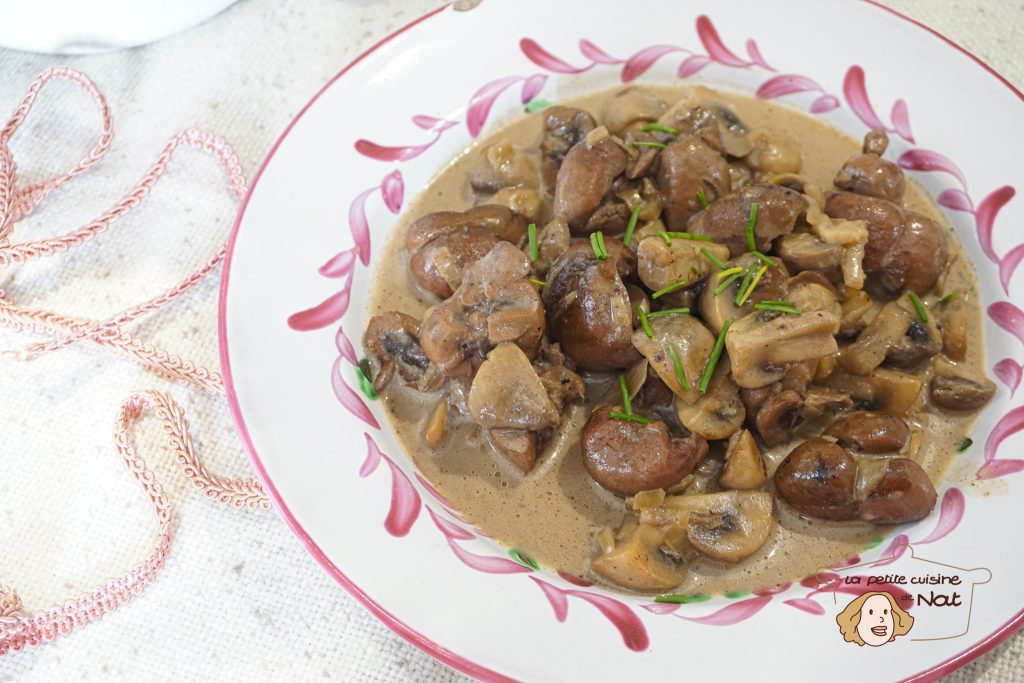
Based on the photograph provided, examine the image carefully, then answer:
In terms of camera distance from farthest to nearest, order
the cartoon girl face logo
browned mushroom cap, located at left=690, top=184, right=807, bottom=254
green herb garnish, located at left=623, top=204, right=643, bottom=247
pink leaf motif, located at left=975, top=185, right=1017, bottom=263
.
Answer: pink leaf motif, located at left=975, top=185, right=1017, bottom=263, green herb garnish, located at left=623, top=204, right=643, bottom=247, browned mushroom cap, located at left=690, top=184, right=807, bottom=254, the cartoon girl face logo

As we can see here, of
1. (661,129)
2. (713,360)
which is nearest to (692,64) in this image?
(661,129)

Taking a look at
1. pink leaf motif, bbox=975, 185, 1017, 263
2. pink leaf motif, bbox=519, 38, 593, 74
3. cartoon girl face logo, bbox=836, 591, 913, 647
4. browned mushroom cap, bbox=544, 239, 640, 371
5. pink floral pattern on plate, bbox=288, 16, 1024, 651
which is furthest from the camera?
pink leaf motif, bbox=519, 38, 593, 74

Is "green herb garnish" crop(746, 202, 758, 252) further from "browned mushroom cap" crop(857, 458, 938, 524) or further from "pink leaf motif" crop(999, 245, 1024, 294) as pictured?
"pink leaf motif" crop(999, 245, 1024, 294)

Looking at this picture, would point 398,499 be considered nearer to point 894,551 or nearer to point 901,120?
point 894,551

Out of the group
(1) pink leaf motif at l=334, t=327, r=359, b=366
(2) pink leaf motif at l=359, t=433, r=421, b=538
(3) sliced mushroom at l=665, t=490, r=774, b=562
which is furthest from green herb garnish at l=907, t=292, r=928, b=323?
(1) pink leaf motif at l=334, t=327, r=359, b=366

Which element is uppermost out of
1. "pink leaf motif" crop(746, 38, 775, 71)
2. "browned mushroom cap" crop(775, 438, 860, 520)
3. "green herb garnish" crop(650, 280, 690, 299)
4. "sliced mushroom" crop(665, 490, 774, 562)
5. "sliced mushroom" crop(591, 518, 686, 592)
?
"pink leaf motif" crop(746, 38, 775, 71)

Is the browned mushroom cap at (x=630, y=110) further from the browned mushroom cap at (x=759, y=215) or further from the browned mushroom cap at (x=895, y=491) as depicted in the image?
the browned mushroom cap at (x=895, y=491)

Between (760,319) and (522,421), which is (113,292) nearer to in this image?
(522,421)

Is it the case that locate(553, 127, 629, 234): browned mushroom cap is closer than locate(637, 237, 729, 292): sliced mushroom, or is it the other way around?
locate(637, 237, 729, 292): sliced mushroom
